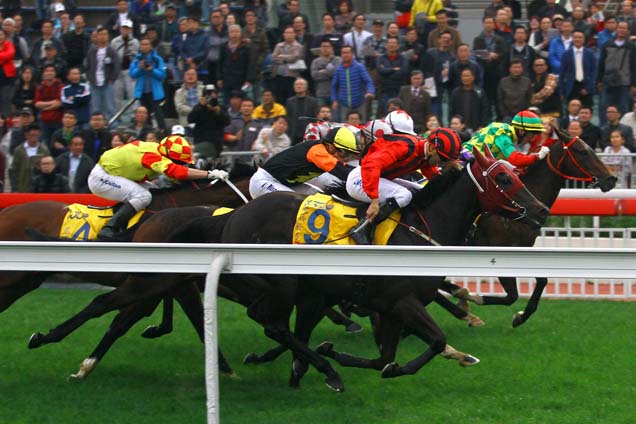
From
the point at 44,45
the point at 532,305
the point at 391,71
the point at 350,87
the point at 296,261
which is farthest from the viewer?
the point at 44,45

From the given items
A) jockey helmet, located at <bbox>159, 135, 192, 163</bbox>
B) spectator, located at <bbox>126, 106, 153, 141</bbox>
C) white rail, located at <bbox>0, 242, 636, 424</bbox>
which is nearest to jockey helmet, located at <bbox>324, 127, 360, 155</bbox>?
jockey helmet, located at <bbox>159, 135, 192, 163</bbox>

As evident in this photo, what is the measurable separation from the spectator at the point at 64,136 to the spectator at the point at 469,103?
13.3 ft

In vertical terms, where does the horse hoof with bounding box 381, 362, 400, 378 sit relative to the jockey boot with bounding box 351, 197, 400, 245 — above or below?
below

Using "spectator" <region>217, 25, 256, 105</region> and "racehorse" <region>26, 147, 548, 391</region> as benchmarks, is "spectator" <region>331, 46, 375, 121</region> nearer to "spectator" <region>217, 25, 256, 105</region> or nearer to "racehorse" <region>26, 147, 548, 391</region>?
"spectator" <region>217, 25, 256, 105</region>

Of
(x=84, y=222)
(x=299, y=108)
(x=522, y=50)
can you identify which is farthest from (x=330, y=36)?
(x=84, y=222)

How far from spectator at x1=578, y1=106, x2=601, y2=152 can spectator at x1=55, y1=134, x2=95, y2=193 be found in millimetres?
4951

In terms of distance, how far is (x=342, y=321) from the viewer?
912 cm

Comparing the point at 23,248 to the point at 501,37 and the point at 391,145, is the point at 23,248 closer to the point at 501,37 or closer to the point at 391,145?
the point at 391,145

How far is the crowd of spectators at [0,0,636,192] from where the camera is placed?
12.2 m

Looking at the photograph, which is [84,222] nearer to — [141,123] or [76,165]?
[76,165]

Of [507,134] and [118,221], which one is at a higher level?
[507,134]

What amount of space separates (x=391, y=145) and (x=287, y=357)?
1.90 m

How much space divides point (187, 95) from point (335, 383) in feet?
22.5

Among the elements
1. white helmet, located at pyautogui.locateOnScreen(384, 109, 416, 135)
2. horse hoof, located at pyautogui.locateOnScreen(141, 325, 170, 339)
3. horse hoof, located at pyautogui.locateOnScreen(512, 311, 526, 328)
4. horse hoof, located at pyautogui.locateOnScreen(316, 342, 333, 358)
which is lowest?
horse hoof, located at pyautogui.locateOnScreen(512, 311, 526, 328)
